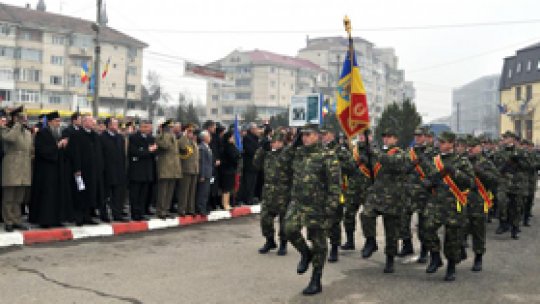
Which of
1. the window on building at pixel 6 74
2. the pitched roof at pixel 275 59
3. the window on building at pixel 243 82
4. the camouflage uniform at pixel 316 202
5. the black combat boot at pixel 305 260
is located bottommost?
the black combat boot at pixel 305 260

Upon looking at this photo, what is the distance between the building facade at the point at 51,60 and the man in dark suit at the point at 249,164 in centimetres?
5282

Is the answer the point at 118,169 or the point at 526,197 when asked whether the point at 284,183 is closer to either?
the point at 118,169

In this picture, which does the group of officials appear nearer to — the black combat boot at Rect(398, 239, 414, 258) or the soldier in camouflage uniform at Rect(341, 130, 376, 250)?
the soldier in camouflage uniform at Rect(341, 130, 376, 250)

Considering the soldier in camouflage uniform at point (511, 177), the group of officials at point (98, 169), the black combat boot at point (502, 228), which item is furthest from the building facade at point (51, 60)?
the black combat boot at point (502, 228)

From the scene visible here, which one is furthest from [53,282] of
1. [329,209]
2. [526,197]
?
[526,197]

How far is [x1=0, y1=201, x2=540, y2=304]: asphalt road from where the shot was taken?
6.26 meters

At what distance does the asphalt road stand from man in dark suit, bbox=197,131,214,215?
7.75ft

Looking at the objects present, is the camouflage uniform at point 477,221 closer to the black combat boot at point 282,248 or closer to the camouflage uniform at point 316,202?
the black combat boot at point 282,248

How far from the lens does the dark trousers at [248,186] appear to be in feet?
47.5

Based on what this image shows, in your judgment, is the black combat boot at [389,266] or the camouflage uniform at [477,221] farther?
the camouflage uniform at [477,221]

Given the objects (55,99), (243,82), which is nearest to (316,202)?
(55,99)

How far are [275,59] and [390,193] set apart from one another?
90.1 meters

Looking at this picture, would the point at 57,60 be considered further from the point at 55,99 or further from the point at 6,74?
the point at 6,74

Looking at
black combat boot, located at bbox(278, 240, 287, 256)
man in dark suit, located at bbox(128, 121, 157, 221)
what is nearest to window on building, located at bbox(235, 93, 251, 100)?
man in dark suit, located at bbox(128, 121, 157, 221)
